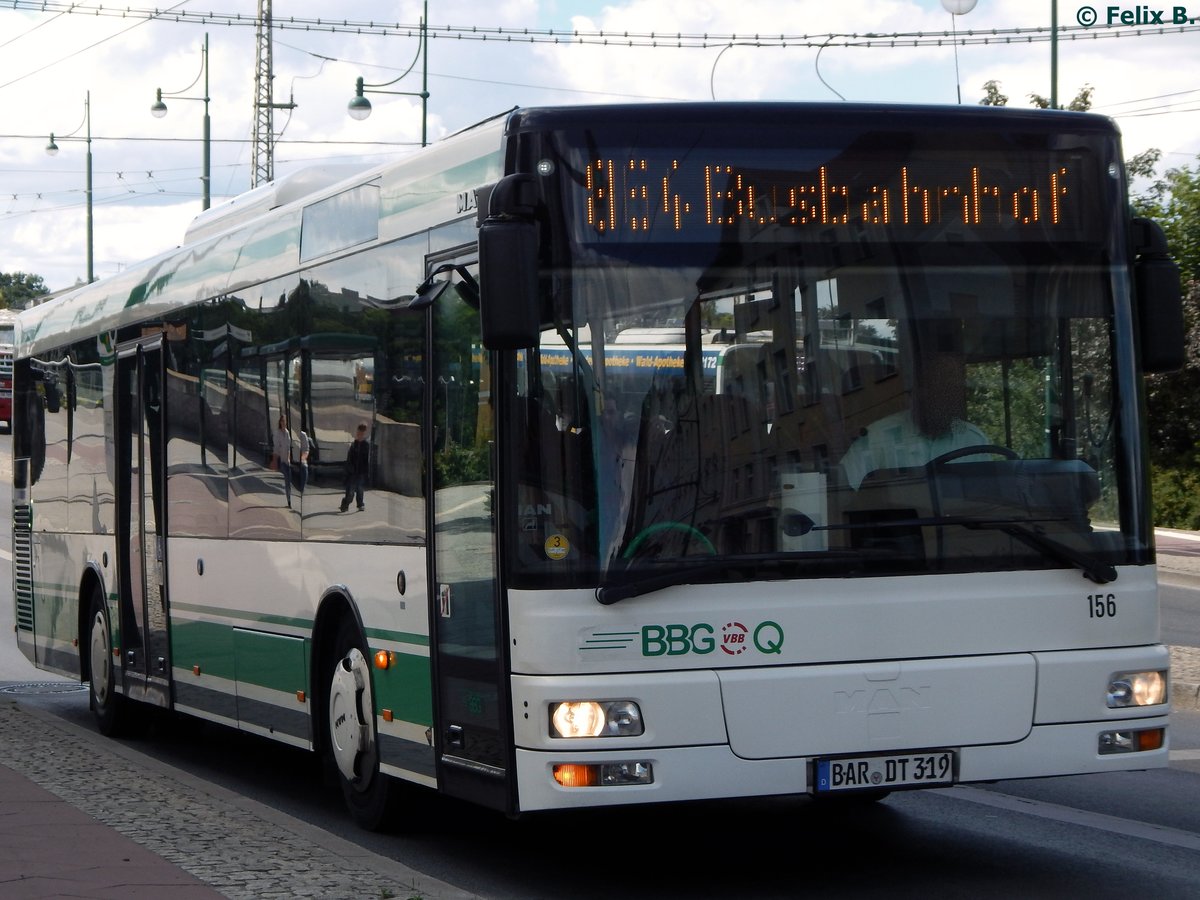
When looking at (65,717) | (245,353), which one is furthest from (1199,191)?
(245,353)

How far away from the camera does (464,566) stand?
307 inches

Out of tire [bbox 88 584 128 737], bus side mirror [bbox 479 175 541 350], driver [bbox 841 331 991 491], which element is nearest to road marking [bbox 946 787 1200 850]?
driver [bbox 841 331 991 491]

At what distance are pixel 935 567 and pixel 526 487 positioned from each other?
158 centimetres

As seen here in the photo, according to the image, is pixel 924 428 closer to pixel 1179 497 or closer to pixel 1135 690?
pixel 1135 690

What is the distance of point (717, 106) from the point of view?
7457 mm

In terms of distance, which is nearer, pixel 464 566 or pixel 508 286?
pixel 508 286

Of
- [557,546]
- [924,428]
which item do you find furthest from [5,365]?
[924,428]

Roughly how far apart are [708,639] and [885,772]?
0.86 m

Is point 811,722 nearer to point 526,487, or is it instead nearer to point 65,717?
point 526,487

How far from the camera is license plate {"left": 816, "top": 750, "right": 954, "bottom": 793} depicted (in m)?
7.29

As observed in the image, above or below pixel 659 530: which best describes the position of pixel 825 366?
above

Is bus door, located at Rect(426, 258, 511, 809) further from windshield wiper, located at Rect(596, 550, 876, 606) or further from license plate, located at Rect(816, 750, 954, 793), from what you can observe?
license plate, located at Rect(816, 750, 954, 793)

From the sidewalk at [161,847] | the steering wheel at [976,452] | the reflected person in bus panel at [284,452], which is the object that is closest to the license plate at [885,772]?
the steering wheel at [976,452]

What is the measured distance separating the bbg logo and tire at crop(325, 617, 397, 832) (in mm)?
2253
